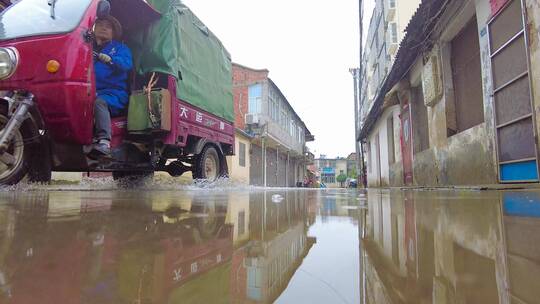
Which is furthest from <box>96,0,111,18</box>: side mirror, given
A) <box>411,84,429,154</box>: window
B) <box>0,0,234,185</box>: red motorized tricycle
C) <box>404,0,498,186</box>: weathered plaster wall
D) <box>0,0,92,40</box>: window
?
<box>411,84,429,154</box>: window

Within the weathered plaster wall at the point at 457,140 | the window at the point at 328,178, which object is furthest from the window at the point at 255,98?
the window at the point at 328,178

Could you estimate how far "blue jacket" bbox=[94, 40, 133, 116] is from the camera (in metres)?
3.84

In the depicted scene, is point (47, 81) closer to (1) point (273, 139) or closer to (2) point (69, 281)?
(2) point (69, 281)

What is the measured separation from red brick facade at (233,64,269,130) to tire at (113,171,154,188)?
1388 cm

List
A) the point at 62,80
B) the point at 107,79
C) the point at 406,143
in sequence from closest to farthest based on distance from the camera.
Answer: the point at 62,80 → the point at 107,79 → the point at 406,143

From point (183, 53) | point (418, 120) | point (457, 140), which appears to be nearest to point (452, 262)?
point (183, 53)

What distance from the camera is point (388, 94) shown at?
32.3ft

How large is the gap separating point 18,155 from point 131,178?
8.14 ft

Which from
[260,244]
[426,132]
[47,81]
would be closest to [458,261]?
[260,244]

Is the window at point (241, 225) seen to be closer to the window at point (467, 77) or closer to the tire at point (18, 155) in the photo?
the tire at point (18, 155)

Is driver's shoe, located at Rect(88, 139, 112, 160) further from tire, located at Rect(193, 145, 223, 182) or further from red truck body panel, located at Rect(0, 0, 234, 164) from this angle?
tire, located at Rect(193, 145, 223, 182)

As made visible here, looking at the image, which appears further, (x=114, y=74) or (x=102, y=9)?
(x=114, y=74)

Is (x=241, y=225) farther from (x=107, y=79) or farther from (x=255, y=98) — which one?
(x=255, y=98)

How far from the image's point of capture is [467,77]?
5551mm
